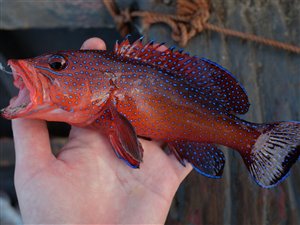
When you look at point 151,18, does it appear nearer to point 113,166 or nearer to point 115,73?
point 115,73

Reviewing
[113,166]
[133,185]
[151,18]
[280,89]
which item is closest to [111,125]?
[113,166]

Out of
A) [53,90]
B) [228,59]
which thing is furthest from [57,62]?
[228,59]

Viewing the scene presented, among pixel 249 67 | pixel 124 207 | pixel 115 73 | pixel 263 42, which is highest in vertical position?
pixel 263 42

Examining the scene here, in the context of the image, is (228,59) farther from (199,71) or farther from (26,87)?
(26,87)

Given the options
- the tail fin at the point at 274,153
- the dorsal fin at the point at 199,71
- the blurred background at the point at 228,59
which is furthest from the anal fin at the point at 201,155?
the blurred background at the point at 228,59

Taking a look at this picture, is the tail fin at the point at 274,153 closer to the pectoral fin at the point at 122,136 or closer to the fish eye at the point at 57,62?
the pectoral fin at the point at 122,136

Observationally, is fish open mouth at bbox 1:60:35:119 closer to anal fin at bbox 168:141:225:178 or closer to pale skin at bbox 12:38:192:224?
pale skin at bbox 12:38:192:224

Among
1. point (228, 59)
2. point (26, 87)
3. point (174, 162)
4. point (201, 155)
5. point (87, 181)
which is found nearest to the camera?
point (26, 87)
